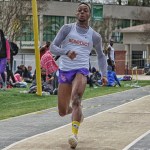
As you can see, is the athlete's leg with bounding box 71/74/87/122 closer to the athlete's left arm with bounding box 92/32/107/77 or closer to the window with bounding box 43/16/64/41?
the athlete's left arm with bounding box 92/32/107/77

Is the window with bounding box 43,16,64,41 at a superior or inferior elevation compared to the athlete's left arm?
inferior

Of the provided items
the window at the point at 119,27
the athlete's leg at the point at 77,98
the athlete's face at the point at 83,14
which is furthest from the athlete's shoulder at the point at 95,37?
the window at the point at 119,27

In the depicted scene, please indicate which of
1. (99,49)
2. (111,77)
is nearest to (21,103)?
(99,49)

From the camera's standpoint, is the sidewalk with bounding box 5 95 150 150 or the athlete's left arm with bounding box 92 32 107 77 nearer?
the sidewalk with bounding box 5 95 150 150

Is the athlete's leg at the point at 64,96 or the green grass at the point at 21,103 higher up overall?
the athlete's leg at the point at 64,96

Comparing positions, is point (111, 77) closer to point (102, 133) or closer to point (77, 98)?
point (102, 133)

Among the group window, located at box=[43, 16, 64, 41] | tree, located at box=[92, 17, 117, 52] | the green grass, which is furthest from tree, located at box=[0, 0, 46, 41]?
window, located at box=[43, 16, 64, 41]

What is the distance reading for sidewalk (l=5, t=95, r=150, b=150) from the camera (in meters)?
8.50

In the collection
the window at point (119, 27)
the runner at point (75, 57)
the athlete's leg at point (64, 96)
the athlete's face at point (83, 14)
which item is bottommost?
the window at point (119, 27)

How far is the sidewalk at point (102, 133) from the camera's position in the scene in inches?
335

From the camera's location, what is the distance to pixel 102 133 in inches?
386

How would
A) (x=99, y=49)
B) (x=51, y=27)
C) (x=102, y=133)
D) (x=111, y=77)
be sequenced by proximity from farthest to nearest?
(x=51, y=27), (x=111, y=77), (x=102, y=133), (x=99, y=49)

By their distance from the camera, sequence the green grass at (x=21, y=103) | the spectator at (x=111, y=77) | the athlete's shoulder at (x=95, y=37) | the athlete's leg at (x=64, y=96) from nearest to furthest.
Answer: the athlete's leg at (x=64, y=96), the athlete's shoulder at (x=95, y=37), the green grass at (x=21, y=103), the spectator at (x=111, y=77)

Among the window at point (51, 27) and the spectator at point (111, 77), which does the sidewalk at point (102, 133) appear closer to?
the spectator at point (111, 77)
